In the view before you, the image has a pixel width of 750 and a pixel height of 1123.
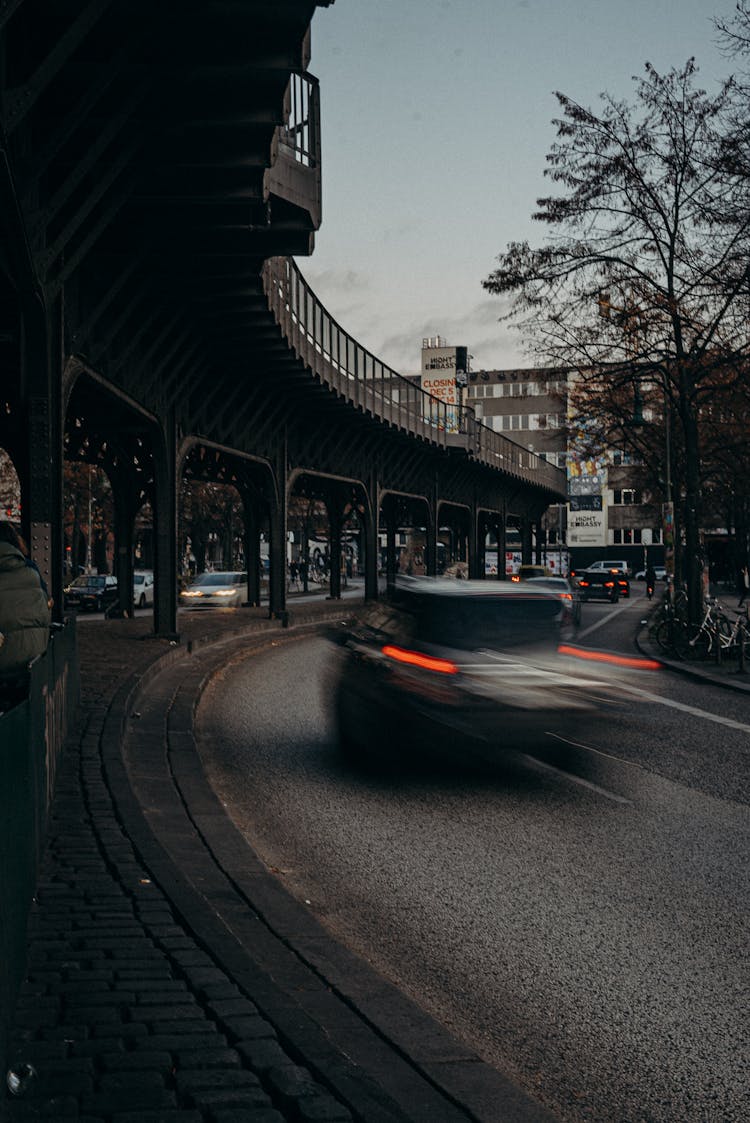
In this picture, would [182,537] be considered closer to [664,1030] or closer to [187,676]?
[187,676]

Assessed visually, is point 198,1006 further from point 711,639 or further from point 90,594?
point 90,594

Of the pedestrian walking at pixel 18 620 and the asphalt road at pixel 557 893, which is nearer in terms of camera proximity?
the asphalt road at pixel 557 893

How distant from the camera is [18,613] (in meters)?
6.76

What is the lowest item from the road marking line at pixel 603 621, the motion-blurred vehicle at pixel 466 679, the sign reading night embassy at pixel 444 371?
the road marking line at pixel 603 621

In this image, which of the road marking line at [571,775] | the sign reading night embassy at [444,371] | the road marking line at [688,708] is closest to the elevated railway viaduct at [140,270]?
the road marking line at [571,775]

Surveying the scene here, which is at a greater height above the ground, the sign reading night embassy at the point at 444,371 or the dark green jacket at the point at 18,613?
the sign reading night embassy at the point at 444,371

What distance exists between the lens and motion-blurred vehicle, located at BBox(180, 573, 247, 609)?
40.0 meters

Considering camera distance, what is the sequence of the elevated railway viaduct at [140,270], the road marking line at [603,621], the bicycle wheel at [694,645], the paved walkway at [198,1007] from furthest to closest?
the road marking line at [603,621] → the bicycle wheel at [694,645] → the elevated railway viaduct at [140,270] → the paved walkway at [198,1007]

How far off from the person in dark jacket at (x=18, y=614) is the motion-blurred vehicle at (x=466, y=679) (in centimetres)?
369

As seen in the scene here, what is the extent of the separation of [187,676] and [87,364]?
15.8 feet

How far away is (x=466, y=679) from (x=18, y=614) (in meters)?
3.94

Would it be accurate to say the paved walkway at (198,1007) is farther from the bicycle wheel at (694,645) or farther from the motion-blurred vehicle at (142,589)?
the motion-blurred vehicle at (142,589)

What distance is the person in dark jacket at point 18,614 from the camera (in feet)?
22.1

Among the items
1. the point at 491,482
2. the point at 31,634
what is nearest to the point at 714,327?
the point at 31,634
